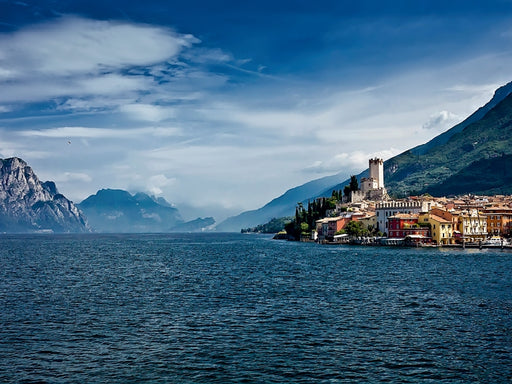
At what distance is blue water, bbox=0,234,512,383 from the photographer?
2716cm

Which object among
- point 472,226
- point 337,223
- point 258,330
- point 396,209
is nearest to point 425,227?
point 472,226

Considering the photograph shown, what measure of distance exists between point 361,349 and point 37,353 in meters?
18.8

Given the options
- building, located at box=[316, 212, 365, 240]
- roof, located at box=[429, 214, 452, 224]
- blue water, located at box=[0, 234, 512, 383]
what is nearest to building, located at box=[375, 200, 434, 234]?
building, located at box=[316, 212, 365, 240]

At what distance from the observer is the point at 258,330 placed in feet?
118

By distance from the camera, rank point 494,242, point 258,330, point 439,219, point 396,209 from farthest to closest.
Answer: point 396,209
point 439,219
point 494,242
point 258,330

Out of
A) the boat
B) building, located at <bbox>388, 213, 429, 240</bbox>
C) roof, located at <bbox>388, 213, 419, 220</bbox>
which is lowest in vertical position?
the boat

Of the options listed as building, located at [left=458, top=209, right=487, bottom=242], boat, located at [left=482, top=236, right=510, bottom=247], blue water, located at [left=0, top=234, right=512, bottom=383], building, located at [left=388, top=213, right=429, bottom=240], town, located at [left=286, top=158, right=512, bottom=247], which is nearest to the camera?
blue water, located at [left=0, top=234, right=512, bottom=383]

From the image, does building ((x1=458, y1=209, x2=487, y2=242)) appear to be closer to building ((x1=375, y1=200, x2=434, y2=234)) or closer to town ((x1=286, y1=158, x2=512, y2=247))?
town ((x1=286, y1=158, x2=512, y2=247))

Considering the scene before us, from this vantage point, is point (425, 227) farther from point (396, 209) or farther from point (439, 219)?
point (396, 209)

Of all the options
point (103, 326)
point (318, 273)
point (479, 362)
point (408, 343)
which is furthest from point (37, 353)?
point (318, 273)

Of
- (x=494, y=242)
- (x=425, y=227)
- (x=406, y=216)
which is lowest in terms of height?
(x=494, y=242)

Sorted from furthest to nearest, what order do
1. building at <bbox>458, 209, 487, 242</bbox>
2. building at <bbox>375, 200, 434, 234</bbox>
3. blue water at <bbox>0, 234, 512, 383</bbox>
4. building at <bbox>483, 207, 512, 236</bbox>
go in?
1. building at <bbox>375, 200, 434, 234</bbox>
2. building at <bbox>483, 207, 512, 236</bbox>
3. building at <bbox>458, 209, 487, 242</bbox>
4. blue water at <bbox>0, 234, 512, 383</bbox>

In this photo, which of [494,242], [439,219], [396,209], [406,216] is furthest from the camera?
[396,209]

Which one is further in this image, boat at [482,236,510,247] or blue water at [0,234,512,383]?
boat at [482,236,510,247]
